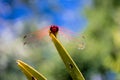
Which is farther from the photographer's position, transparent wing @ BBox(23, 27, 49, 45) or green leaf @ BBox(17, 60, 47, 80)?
transparent wing @ BBox(23, 27, 49, 45)

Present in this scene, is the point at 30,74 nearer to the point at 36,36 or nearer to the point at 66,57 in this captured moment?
the point at 66,57

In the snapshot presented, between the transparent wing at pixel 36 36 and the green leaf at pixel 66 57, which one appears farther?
the transparent wing at pixel 36 36

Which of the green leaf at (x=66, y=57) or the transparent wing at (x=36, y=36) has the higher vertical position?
the transparent wing at (x=36, y=36)

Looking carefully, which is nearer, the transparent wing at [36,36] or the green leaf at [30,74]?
the green leaf at [30,74]

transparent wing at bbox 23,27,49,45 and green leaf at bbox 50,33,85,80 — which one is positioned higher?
transparent wing at bbox 23,27,49,45

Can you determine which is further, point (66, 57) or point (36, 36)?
point (36, 36)

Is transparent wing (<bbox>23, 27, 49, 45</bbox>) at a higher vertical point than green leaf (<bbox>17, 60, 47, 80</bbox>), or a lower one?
higher

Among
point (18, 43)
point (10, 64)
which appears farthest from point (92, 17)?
point (10, 64)

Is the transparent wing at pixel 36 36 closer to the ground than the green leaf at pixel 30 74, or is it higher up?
higher up

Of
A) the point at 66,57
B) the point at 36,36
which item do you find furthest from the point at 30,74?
the point at 36,36

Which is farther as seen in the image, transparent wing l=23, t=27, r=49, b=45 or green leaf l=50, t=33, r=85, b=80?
transparent wing l=23, t=27, r=49, b=45

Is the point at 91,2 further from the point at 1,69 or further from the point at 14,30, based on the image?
the point at 1,69
